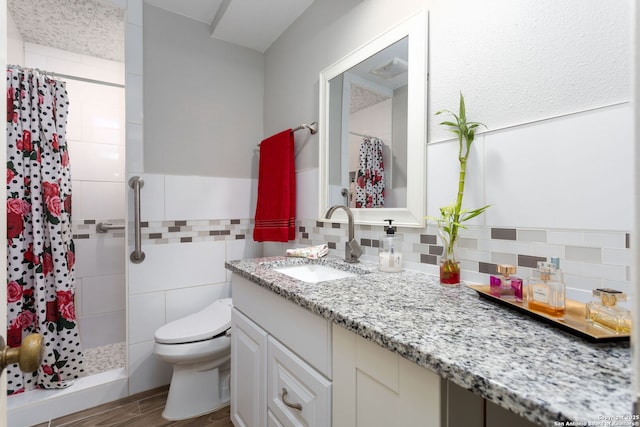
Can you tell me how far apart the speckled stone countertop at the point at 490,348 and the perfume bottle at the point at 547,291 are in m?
0.04

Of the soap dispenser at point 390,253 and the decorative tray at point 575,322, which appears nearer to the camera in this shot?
the decorative tray at point 575,322

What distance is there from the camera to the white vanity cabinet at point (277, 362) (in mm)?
769

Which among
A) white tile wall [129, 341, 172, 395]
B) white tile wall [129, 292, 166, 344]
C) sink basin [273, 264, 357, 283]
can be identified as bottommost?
white tile wall [129, 341, 172, 395]

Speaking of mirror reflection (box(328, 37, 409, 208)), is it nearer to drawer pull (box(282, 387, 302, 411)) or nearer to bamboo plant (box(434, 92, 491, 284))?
bamboo plant (box(434, 92, 491, 284))

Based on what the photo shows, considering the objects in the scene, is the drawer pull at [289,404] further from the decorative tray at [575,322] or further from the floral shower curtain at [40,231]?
the floral shower curtain at [40,231]

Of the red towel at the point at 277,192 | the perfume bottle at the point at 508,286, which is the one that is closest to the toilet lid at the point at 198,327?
the red towel at the point at 277,192

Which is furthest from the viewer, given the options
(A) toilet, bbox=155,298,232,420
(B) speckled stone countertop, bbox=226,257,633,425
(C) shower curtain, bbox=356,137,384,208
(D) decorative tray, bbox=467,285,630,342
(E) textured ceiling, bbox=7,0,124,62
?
(E) textured ceiling, bbox=7,0,124,62

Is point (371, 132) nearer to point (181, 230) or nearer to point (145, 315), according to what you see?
point (181, 230)

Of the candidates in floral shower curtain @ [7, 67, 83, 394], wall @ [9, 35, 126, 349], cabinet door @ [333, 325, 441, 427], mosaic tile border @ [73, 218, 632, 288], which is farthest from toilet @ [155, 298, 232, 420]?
wall @ [9, 35, 126, 349]

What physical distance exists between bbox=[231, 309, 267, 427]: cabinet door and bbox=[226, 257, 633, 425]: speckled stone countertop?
339 mm

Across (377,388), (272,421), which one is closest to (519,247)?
(377,388)

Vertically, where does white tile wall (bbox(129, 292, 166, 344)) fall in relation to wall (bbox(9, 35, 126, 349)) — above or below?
below

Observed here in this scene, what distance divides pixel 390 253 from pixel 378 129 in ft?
1.80

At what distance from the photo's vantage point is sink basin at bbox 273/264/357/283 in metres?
1.33
